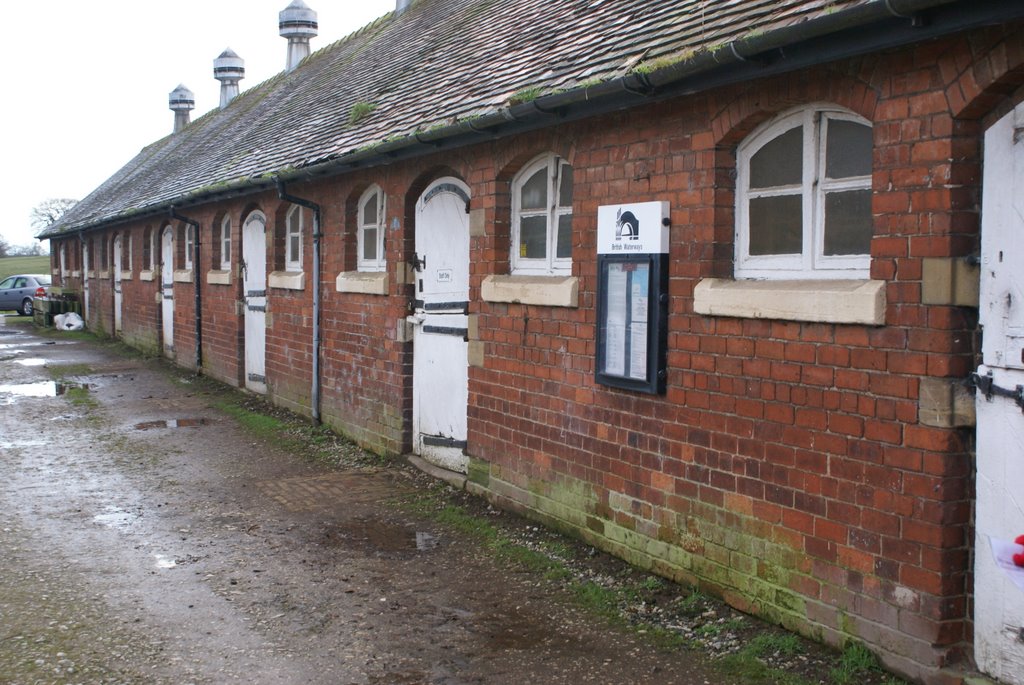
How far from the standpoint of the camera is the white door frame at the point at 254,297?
1509cm

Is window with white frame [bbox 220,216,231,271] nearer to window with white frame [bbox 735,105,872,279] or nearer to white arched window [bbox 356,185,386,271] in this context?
white arched window [bbox 356,185,386,271]

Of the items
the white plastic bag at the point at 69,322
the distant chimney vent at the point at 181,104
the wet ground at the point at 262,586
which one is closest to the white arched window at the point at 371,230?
the wet ground at the point at 262,586

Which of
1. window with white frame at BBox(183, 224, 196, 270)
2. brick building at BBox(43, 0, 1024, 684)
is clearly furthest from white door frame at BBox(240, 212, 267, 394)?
window with white frame at BBox(183, 224, 196, 270)

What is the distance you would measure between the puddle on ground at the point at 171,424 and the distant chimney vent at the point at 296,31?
1298 centimetres

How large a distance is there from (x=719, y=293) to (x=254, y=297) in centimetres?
1102

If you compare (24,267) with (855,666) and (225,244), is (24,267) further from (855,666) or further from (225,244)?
(855,666)

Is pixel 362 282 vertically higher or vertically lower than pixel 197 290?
higher

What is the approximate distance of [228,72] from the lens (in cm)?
2970

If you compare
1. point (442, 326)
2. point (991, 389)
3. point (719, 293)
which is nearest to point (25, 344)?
point (442, 326)

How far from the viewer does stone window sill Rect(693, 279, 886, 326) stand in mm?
4861

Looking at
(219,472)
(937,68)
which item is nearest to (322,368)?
(219,472)

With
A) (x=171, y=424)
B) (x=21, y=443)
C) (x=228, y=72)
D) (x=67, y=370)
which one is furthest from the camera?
(x=228, y=72)

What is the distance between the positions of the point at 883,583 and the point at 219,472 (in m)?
7.15

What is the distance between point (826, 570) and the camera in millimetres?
5176
